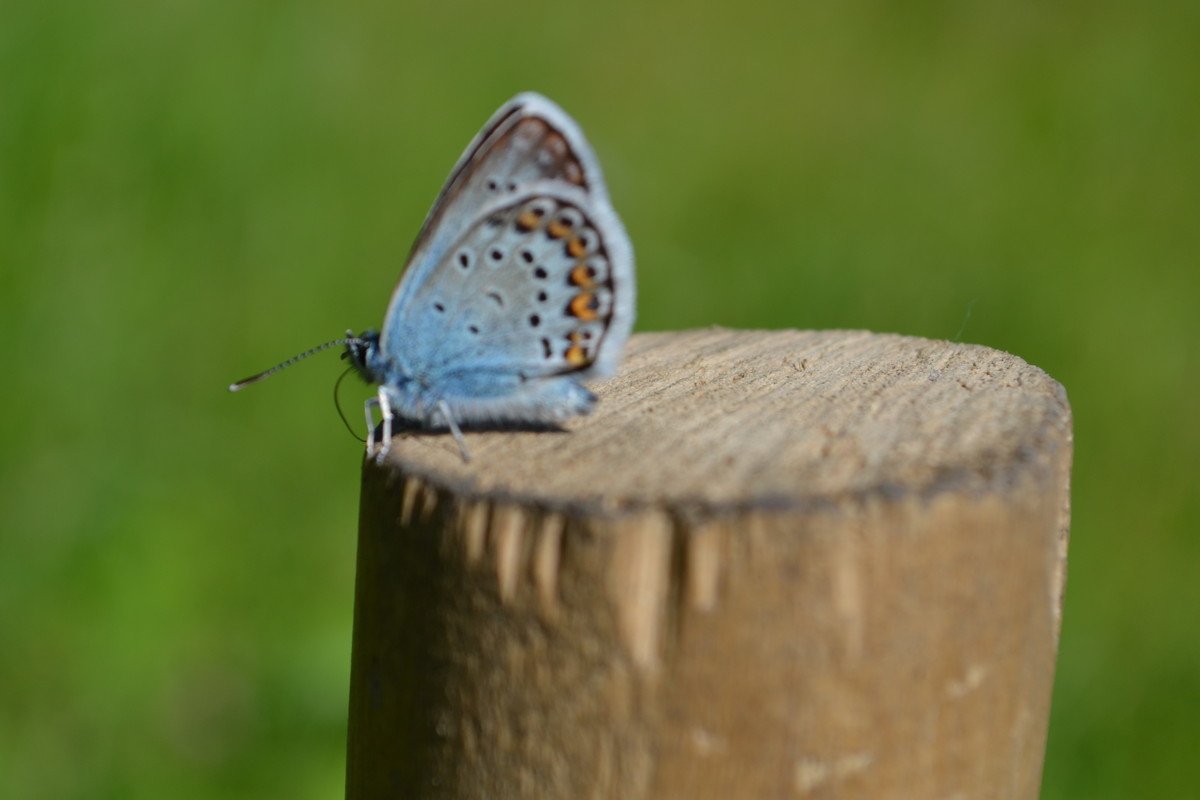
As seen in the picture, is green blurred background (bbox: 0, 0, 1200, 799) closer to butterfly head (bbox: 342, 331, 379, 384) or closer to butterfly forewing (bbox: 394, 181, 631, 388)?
butterfly head (bbox: 342, 331, 379, 384)

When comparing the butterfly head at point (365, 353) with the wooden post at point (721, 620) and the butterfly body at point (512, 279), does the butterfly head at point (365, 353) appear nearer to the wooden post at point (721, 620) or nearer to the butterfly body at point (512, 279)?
the butterfly body at point (512, 279)

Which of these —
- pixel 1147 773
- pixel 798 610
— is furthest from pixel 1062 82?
pixel 798 610

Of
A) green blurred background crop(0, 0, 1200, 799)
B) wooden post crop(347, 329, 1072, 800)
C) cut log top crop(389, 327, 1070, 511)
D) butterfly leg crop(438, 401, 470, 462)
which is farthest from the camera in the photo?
green blurred background crop(0, 0, 1200, 799)

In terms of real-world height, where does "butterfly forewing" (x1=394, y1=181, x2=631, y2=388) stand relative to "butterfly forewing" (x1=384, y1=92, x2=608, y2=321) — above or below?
below

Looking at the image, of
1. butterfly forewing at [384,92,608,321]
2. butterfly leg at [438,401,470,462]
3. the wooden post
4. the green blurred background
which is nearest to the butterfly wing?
butterfly forewing at [384,92,608,321]

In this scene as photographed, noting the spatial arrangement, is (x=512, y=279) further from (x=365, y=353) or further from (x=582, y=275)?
(x=365, y=353)

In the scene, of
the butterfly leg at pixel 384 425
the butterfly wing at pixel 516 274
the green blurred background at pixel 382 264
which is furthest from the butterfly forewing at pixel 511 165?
the green blurred background at pixel 382 264
